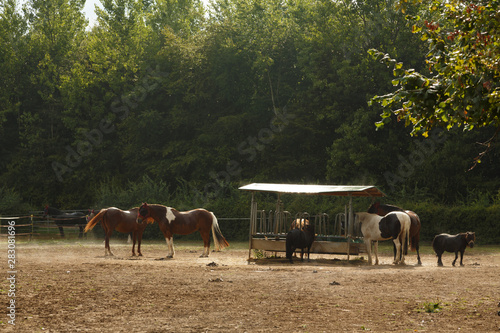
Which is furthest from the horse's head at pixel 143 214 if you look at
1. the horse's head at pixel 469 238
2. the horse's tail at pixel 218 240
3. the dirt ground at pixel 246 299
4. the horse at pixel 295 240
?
the horse's head at pixel 469 238

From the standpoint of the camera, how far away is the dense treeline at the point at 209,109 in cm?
3988

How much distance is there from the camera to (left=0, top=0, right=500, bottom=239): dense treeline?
3988 centimetres

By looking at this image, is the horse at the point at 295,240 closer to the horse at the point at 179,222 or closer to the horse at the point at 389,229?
the horse at the point at 389,229

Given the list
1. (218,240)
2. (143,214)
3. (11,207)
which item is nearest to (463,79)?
(218,240)

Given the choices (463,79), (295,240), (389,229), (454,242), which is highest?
(463,79)

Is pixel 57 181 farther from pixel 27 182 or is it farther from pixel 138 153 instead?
pixel 138 153

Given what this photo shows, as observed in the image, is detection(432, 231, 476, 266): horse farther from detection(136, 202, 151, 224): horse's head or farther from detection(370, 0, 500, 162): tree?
detection(370, 0, 500, 162): tree

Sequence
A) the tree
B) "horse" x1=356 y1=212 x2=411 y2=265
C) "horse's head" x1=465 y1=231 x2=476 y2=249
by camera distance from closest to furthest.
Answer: the tree
"horse's head" x1=465 y1=231 x2=476 y2=249
"horse" x1=356 y1=212 x2=411 y2=265

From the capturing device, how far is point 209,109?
2035 inches

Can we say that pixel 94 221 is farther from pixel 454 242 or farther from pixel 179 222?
pixel 454 242

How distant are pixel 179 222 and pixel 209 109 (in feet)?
100

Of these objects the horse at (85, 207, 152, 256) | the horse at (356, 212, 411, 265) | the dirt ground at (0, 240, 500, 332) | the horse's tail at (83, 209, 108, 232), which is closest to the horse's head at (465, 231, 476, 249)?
the dirt ground at (0, 240, 500, 332)

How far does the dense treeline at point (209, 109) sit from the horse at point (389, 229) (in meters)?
15.8

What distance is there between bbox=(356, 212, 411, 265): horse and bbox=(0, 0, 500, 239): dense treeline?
51.8 ft
